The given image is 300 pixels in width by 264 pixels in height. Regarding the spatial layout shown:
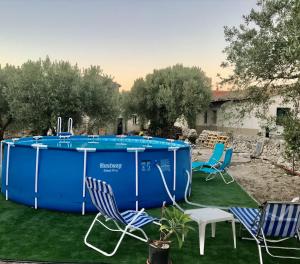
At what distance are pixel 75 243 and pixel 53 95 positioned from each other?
17.3 metres

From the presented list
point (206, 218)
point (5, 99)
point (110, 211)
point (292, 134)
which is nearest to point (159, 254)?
point (110, 211)

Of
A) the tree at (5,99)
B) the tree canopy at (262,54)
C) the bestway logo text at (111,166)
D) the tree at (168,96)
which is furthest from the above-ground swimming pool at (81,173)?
the tree at (168,96)

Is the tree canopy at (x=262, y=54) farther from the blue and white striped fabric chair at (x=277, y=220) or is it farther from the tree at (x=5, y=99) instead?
the tree at (x=5, y=99)

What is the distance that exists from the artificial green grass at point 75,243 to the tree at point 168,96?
76.9 ft

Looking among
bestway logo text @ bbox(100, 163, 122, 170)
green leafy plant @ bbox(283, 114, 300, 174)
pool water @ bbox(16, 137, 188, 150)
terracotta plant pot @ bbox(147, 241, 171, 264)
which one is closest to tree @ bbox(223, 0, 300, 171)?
green leafy plant @ bbox(283, 114, 300, 174)

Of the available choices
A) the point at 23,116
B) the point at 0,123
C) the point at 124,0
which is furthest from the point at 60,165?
the point at 0,123

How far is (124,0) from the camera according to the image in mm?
20141

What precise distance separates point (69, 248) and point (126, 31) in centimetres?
1827

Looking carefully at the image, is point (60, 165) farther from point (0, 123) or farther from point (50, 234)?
point (0, 123)

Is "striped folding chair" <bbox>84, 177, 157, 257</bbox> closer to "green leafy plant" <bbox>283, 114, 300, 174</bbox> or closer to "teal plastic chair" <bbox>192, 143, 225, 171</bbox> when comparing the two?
"green leafy plant" <bbox>283, 114, 300, 174</bbox>

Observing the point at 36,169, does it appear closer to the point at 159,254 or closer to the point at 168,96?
the point at 159,254

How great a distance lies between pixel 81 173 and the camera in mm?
8203

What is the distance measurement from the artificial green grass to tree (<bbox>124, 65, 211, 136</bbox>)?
76.9ft

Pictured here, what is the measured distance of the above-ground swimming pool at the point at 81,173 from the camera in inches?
323
